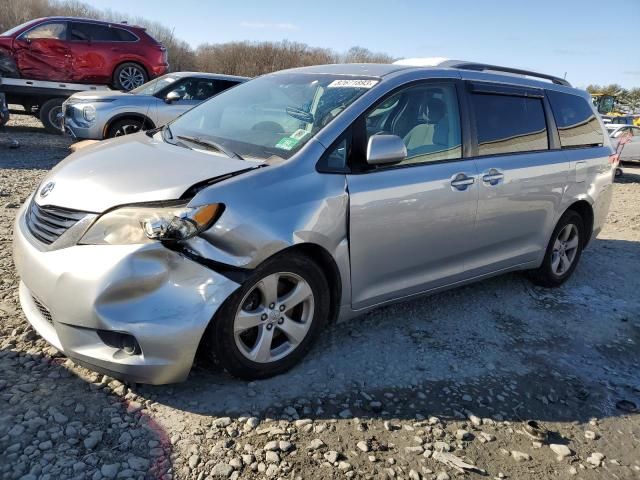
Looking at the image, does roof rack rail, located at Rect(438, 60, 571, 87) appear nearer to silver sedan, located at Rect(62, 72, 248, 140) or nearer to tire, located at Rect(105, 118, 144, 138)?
silver sedan, located at Rect(62, 72, 248, 140)

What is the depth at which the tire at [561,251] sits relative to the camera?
470cm

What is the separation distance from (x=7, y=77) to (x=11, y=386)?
35.8ft

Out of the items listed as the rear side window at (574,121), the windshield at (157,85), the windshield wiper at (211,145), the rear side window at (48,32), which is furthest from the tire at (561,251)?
the rear side window at (48,32)

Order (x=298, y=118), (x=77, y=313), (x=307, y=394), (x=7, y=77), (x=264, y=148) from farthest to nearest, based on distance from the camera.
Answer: (x=7, y=77) < (x=298, y=118) < (x=264, y=148) < (x=307, y=394) < (x=77, y=313)

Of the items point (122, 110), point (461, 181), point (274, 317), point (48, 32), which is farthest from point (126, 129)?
point (274, 317)

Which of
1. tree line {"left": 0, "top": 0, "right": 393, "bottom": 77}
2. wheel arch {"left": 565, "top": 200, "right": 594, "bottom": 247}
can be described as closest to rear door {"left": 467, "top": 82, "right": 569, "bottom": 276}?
wheel arch {"left": 565, "top": 200, "right": 594, "bottom": 247}

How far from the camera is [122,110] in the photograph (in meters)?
9.07

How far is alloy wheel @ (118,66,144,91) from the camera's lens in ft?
39.7

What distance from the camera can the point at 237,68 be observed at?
52.3 m

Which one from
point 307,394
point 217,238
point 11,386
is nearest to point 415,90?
point 217,238

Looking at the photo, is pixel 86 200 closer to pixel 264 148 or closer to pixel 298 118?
pixel 264 148

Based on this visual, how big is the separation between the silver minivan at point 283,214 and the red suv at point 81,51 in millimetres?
9222

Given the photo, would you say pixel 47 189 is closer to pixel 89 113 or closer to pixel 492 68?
pixel 492 68

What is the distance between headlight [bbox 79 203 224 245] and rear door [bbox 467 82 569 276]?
2071 millimetres
